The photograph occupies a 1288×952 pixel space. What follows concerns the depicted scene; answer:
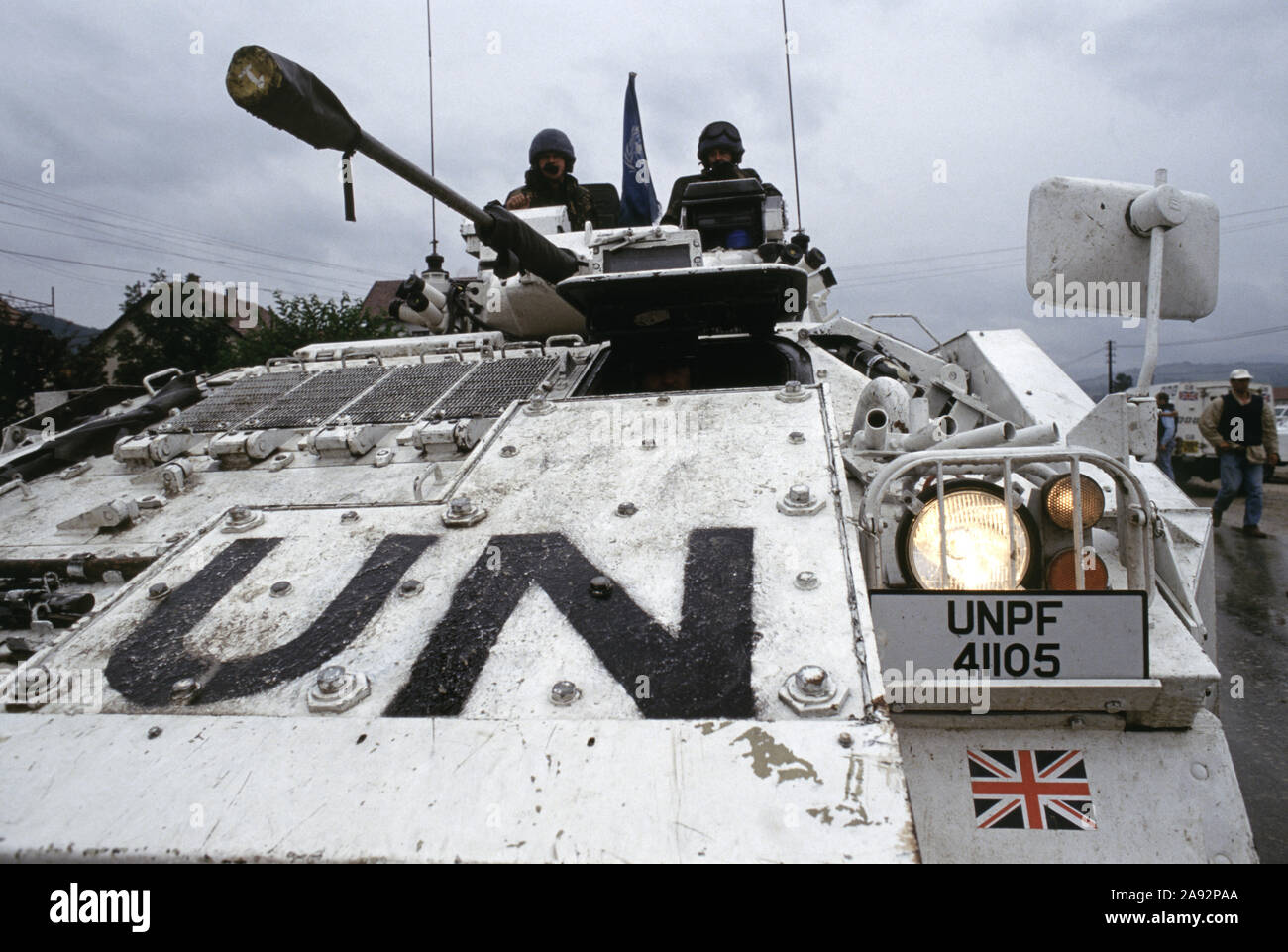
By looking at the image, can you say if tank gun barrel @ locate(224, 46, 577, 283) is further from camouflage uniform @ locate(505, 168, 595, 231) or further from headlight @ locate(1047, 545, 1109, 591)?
camouflage uniform @ locate(505, 168, 595, 231)

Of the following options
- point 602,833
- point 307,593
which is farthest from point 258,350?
point 602,833

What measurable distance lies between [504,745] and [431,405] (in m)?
2.40

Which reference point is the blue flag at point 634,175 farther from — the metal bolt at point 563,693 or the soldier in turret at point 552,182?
the metal bolt at point 563,693

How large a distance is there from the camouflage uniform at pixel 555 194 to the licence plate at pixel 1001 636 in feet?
22.2

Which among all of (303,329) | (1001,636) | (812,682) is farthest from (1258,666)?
(303,329)

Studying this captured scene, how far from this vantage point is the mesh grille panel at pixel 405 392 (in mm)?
3557

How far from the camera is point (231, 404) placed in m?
3.98

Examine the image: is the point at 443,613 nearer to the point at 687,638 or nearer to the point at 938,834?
the point at 687,638

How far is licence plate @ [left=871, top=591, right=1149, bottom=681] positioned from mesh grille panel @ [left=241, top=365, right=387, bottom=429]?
8.96ft

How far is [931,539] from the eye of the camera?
213 centimetres

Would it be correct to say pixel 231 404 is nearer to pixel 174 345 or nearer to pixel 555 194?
pixel 555 194

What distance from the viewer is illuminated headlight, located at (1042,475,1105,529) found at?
2129 mm

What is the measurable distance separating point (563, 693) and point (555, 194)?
7.23 metres

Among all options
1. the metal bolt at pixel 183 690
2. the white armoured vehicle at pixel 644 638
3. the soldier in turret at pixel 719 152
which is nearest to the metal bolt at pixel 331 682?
the white armoured vehicle at pixel 644 638
